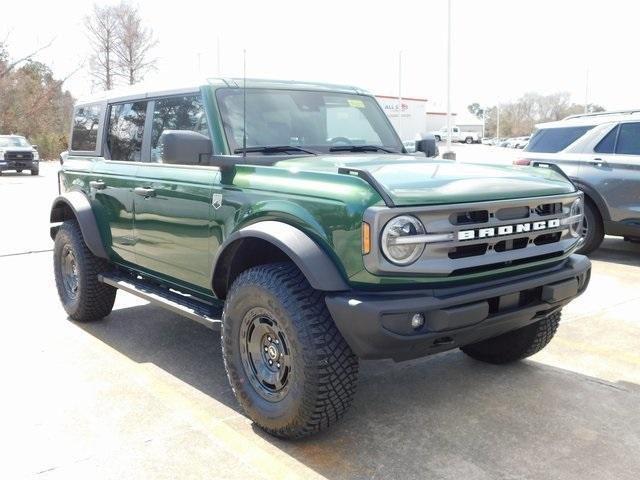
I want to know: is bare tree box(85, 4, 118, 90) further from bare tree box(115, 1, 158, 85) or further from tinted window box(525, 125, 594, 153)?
tinted window box(525, 125, 594, 153)

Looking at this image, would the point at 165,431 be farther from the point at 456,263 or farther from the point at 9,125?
the point at 9,125

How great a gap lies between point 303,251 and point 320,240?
0.11 m

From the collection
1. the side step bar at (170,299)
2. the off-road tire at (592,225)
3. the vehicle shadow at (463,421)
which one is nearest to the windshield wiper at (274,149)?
the side step bar at (170,299)

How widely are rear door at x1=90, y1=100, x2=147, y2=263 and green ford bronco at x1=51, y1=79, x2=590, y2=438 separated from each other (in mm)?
25

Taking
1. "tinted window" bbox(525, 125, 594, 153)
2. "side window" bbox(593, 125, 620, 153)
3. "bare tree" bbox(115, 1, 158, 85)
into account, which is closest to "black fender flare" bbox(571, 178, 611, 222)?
"side window" bbox(593, 125, 620, 153)

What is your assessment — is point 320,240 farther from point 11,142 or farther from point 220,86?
point 11,142

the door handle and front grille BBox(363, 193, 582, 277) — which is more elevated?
the door handle

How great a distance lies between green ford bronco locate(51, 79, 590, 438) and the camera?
2.94 metres

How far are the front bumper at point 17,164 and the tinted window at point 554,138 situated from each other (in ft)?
75.6

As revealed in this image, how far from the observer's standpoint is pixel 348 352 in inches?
122

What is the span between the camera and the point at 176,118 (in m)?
4.41

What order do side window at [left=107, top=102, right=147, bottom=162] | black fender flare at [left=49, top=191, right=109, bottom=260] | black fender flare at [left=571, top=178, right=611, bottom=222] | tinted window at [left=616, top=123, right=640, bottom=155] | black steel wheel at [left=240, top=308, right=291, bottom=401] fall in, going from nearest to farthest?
black steel wheel at [left=240, top=308, right=291, bottom=401] → side window at [left=107, top=102, right=147, bottom=162] → black fender flare at [left=49, top=191, right=109, bottom=260] → tinted window at [left=616, top=123, right=640, bottom=155] → black fender flare at [left=571, top=178, right=611, bottom=222]

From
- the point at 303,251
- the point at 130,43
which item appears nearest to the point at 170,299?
the point at 303,251

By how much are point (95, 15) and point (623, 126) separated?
4333 centimetres
